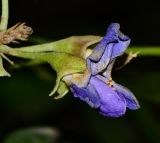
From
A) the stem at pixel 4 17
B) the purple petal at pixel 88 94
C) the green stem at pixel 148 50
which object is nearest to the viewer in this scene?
the purple petal at pixel 88 94

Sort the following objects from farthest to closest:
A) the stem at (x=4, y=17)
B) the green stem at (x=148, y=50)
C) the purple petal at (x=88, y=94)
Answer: the green stem at (x=148, y=50) < the stem at (x=4, y=17) < the purple petal at (x=88, y=94)

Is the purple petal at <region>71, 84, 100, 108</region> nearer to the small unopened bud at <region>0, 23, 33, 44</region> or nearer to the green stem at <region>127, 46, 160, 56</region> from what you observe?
the small unopened bud at <region>0, 23, 33, 44</region>

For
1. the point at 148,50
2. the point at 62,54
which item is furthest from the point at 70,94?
the point at 62,54

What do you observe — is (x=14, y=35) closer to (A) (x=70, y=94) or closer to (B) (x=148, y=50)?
(B) (x=148, y=50)

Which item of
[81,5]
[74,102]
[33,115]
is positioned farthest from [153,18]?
[33,115]

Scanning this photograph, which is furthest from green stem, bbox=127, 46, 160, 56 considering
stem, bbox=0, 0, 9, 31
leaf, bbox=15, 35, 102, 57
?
stem, bbox=0, 0, 9, 31

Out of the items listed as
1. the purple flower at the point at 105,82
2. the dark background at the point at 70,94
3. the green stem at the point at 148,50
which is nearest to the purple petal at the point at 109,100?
the purple flower at the point at 105,82

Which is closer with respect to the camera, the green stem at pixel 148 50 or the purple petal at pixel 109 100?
the purple petal at pixel 109 100

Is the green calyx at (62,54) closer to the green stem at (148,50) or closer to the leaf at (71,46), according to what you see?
the leaf at (71,46)

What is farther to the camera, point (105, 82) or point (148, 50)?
point (148, 50)
